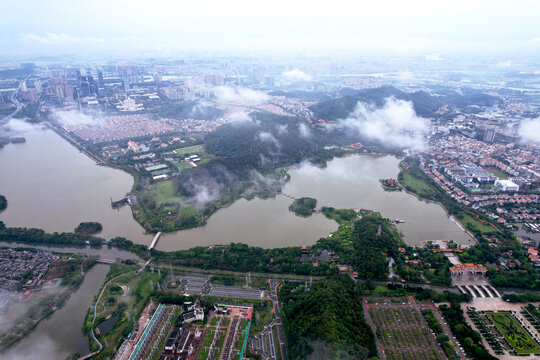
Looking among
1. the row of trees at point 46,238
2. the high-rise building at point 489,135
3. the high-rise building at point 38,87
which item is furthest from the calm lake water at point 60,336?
the high-rise building at point 38,87

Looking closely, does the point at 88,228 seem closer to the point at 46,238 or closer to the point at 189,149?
the point at 46,238

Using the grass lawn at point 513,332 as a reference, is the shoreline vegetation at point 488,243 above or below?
above

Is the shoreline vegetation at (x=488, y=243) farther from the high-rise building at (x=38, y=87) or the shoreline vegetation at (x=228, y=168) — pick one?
the high-rise building at (x=38, y=87)

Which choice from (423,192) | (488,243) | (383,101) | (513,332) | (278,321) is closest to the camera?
(513,332)

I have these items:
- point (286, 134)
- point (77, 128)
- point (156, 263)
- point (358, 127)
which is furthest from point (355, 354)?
point (77, 128)

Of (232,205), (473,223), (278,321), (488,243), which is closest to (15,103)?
(232,205)

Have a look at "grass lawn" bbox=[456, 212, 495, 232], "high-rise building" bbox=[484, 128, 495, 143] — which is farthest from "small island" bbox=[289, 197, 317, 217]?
"high-rise building" bbox=[484, 128, 495, 143]

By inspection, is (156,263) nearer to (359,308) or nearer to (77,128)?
(359,308)
